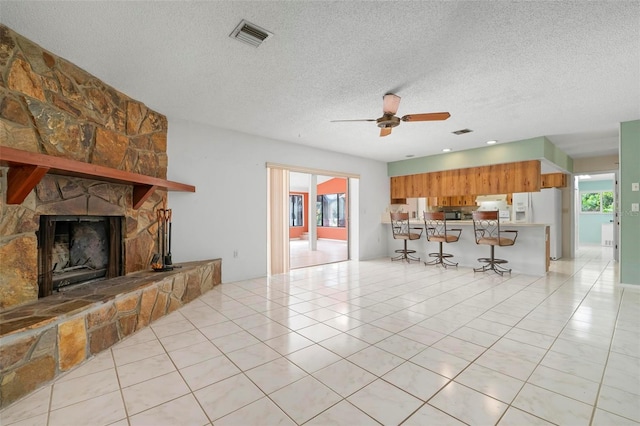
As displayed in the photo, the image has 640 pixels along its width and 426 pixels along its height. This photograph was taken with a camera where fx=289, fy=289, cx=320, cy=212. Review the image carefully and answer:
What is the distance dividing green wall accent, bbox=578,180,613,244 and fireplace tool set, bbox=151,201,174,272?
12.8 meters

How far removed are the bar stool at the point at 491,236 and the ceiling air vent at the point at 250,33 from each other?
4.51 meters

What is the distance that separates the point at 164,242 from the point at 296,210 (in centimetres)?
968

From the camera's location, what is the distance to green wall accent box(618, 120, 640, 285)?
13.7ft

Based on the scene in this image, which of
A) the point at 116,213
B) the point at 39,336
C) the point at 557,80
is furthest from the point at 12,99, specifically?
the point at 557,80

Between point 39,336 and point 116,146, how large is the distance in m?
2.04

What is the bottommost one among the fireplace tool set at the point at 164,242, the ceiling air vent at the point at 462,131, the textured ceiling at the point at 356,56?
the fireplace tool set at the point at 164,242

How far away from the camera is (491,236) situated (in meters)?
5.64

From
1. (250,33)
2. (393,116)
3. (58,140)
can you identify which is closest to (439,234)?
(393,116)

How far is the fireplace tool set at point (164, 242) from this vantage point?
353 centimetres

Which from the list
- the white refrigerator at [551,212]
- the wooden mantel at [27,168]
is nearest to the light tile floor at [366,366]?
the wooden mantel at [27,168]

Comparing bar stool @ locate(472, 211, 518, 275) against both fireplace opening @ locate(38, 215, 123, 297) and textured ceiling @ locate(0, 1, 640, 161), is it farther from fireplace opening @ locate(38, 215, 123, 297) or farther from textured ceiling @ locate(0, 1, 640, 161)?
fireplace opening @ locate(38, 215, 123, 297)

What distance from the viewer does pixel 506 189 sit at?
5684 mm

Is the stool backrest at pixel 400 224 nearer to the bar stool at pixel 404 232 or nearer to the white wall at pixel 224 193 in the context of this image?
the bar stool at pixel 404 232

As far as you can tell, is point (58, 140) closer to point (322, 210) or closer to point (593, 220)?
point (322, 210)
